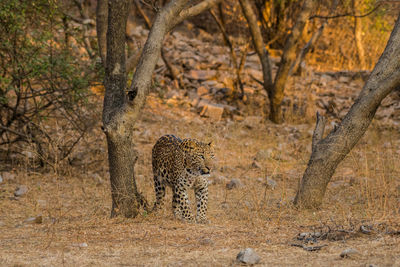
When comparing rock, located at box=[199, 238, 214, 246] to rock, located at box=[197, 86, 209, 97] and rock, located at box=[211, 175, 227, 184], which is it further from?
rock, located at box=[197, 86, 209, 97]

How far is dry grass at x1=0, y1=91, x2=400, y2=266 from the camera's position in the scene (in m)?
4.82

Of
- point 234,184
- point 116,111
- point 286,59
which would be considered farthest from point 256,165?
point 116,111

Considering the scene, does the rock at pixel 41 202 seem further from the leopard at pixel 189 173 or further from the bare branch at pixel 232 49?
Result: the bare branch at pixel 232 49

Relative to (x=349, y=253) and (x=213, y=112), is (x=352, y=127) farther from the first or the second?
(x=213, y=112)

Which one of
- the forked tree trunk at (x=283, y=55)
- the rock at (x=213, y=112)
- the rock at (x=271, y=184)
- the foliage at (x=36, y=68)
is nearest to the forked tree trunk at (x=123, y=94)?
the foliage at (x=36, y=68)

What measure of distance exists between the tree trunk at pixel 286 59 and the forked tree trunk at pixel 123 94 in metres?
6.15

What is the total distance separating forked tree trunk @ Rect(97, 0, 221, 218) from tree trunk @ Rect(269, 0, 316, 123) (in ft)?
20.2

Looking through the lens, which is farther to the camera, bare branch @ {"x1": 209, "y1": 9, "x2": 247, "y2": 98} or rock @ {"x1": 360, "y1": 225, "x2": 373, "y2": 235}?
bare branch @ {"x1": 209, "y1": 9, "x2": 247, "y2": 98}

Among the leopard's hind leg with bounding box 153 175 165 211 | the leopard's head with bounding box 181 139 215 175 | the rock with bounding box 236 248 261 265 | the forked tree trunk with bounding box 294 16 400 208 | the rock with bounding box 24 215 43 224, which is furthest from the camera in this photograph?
the leopard's hind leg with bounding box 153 175 165 211

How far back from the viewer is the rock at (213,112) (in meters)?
13.8

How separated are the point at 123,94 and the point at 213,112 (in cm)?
742

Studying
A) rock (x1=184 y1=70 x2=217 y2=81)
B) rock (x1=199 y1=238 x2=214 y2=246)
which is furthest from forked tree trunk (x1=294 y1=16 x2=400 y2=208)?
rock (x1=184 y1=70 x2=217 y2=81)

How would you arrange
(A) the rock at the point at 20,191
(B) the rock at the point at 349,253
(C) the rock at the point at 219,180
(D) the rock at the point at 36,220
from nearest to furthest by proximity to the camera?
(B) the rock at the point at 349,253 → (D) the rock at the point at 36,220 → (A) the rock at the point at 20,191 → (C) the rock at the point at 219,180

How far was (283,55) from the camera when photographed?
12.8 metres
